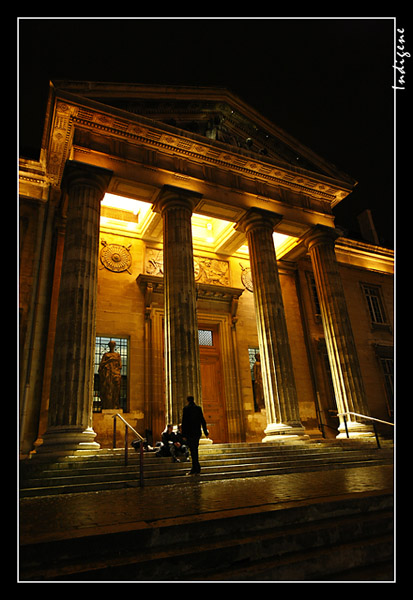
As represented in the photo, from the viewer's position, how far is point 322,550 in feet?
9.72

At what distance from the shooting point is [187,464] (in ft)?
25.6

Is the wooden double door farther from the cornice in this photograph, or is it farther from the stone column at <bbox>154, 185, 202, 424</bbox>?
the cornice

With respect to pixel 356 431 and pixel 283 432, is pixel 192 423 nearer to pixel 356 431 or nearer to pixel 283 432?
pixel 283 432

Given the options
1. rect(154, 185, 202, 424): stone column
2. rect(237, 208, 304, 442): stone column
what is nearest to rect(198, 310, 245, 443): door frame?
rect(237, 208, 304, 442): stone column

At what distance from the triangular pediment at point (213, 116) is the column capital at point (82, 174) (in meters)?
2.17

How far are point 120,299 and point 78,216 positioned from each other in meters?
3.87

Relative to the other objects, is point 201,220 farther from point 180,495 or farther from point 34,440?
point 180,495

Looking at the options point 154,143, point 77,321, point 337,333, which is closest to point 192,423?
point 77,321

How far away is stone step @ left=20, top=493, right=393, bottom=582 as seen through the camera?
253 centimetres

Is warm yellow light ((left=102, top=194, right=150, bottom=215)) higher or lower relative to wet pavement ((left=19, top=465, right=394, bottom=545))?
higher

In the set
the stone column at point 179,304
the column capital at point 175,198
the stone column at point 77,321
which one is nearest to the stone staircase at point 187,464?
the stone column at point 77,321

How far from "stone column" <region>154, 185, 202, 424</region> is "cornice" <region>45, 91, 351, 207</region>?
1766 mm

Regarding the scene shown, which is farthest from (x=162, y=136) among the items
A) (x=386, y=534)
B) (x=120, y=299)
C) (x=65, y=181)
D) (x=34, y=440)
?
(x=386, y=534)

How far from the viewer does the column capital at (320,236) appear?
14.8m
